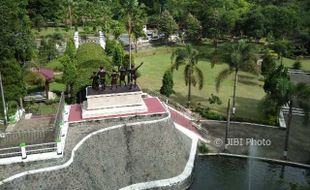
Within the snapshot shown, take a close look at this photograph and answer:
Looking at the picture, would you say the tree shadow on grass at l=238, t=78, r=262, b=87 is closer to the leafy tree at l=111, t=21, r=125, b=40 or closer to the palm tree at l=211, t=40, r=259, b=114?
the palm tree at l=211, t=40, r=259, b=114

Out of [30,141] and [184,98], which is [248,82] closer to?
[184,98]

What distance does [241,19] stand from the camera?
2662 inches

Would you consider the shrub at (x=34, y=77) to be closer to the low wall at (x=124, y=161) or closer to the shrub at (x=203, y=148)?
the low wall at (x=124, y=161)

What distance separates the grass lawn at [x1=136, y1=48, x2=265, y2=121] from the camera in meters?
40.6

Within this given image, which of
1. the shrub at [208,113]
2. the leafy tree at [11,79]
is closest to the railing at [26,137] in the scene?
the leafy tree at [11,79]

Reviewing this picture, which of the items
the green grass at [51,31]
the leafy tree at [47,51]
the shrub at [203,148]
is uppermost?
the green grass at [51,31]

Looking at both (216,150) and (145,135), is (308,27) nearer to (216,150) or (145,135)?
(216,150)

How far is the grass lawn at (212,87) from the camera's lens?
4056 cm

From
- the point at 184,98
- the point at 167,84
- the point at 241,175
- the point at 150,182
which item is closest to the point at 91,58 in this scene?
the point at 167,84

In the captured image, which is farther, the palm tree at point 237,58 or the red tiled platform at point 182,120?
the palm tree at point 237,58

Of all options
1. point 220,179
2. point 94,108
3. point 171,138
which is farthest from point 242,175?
point 94,108

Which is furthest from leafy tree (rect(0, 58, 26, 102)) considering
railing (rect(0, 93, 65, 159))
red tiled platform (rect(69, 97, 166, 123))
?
railing (rect(0, 93, 65, 159))

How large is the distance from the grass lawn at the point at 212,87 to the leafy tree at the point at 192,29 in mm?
11899

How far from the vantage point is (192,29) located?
2709 inches
